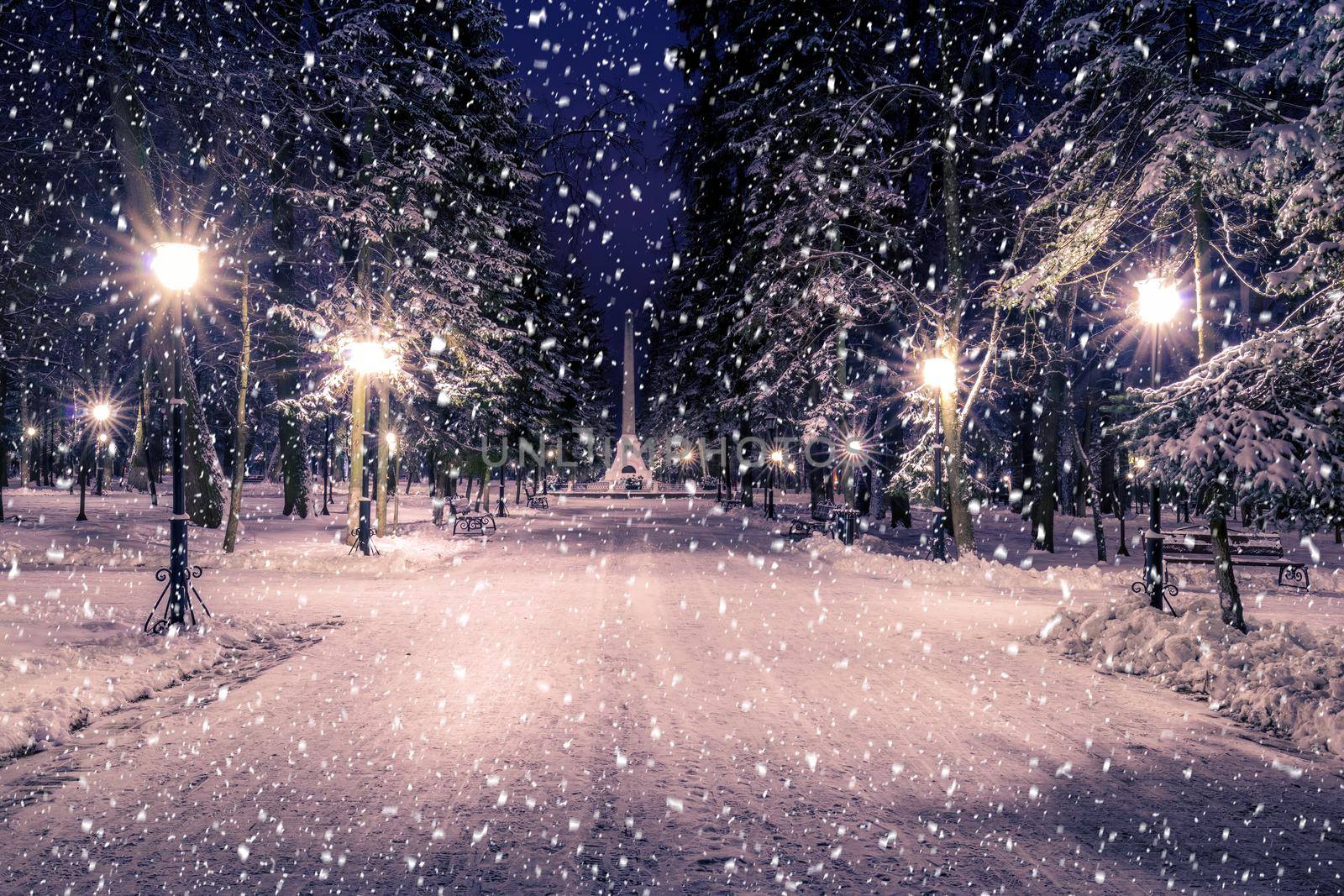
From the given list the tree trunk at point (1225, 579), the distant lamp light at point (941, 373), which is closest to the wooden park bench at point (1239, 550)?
the distant lamp light at point (941, 373)

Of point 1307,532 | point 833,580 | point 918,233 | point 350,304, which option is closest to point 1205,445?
point 1307,532

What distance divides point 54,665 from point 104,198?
23427 mm

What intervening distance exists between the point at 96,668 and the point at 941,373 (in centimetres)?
1475

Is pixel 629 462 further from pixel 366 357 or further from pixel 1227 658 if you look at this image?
pixel 1227 658

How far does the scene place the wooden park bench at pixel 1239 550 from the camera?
14.8 m

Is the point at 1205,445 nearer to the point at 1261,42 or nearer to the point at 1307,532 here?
the point at 1307,532

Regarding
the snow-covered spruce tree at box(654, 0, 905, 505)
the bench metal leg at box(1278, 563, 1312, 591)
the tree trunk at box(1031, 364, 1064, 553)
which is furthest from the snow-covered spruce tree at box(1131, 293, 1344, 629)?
the tree trunk at box(1031, 364, 1064, 553)

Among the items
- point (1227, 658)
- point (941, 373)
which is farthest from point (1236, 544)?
point (1227, 658)

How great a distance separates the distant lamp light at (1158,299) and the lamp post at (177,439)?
11705 mm

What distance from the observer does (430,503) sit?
1799 inches

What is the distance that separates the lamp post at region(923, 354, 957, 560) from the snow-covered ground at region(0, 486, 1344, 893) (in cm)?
556

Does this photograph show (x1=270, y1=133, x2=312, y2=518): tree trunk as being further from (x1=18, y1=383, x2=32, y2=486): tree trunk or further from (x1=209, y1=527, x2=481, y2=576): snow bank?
(x1=18, y1=383, x2=32, y2=486): tree trunk

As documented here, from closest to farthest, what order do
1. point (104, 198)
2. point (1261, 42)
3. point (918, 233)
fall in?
point (1261, 42), point (918, 233), point (104, 198)

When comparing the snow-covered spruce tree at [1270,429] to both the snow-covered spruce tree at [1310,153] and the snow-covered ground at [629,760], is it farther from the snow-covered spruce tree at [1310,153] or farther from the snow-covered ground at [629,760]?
the snow-covered ground at [629,760]
